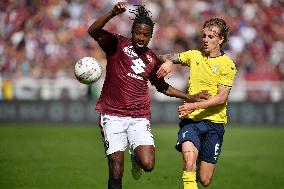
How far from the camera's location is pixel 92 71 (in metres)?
8.90

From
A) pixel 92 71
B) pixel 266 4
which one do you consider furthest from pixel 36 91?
pixel 92 71

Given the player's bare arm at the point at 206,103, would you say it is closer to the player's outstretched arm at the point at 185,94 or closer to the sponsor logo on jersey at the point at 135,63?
the player's outstretched arm at the point at 185,94

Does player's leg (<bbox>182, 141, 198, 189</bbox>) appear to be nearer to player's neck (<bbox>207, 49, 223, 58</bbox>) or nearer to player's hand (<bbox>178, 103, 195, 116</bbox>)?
player's hand (<bbox>178, 103, 195, 116</bbox>)

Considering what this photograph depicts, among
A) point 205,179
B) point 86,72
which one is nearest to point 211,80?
point 205,179

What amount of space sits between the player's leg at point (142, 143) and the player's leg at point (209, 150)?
2.49 feet

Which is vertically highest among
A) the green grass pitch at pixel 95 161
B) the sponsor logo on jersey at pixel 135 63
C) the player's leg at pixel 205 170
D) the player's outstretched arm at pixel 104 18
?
the player's outstretched arm at pixel 104 18

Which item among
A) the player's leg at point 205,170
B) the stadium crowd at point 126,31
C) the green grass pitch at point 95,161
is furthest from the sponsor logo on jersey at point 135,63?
the stadium crowd at point 126,31

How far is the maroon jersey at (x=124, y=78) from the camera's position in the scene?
830cm

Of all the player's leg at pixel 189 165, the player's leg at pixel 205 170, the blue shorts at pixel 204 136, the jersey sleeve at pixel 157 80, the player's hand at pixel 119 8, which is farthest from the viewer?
the player's leg at pixel 205 170

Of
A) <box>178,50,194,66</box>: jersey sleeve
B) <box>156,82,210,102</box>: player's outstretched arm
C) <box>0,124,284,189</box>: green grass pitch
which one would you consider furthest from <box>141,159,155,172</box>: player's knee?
<box>0,124,284,189</box>: green grass pitch

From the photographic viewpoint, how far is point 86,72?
883 centimetres

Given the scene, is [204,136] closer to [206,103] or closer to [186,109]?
[206,103]

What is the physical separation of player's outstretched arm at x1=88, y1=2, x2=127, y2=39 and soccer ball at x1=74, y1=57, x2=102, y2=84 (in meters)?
0.83

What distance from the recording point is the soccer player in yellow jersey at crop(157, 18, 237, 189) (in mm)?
8438
